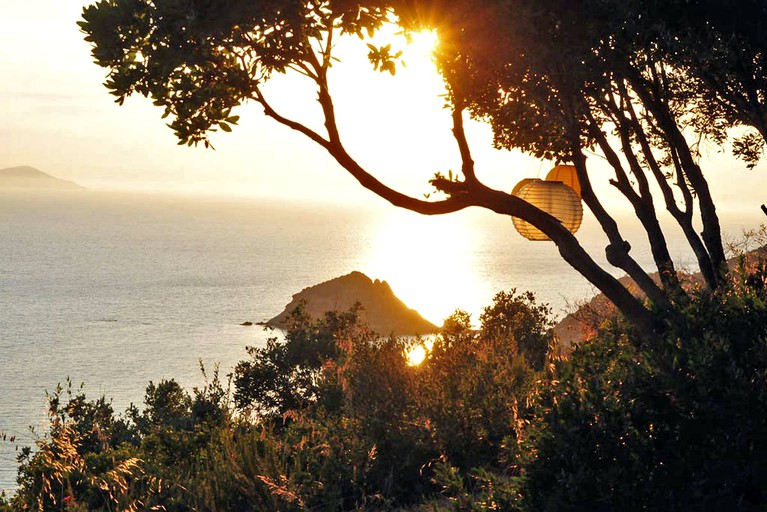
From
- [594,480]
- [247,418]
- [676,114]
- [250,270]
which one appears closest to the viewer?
[594,480]

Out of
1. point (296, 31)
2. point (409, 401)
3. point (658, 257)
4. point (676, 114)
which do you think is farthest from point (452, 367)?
point (676, 114)

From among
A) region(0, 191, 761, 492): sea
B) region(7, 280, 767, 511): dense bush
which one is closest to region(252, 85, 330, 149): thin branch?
region(7, 280, 767, 511): dense bush

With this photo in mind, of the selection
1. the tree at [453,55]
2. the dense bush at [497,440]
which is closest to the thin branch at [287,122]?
the tree at [453,55]

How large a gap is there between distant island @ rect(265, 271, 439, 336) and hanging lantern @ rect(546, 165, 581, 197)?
262ft

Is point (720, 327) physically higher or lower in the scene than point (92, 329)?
higher

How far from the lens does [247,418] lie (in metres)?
7.54

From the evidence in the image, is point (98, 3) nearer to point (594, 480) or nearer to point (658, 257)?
point (594, 480)

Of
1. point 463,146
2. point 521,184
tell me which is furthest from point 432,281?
point 463,146

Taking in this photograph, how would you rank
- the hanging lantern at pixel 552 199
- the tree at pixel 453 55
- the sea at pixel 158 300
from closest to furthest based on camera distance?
the tree at pixel 453 55 < the hanging lantern at pixel 552 199 < the sea at pixel 158 300

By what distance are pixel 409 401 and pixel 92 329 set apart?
324ft

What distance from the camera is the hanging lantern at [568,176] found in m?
11.2

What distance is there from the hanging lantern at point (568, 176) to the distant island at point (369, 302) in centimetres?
7982

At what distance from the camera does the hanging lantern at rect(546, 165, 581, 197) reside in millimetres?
11219

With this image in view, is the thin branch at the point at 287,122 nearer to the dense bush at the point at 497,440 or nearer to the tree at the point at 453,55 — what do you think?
the tree at the point at 453,55
